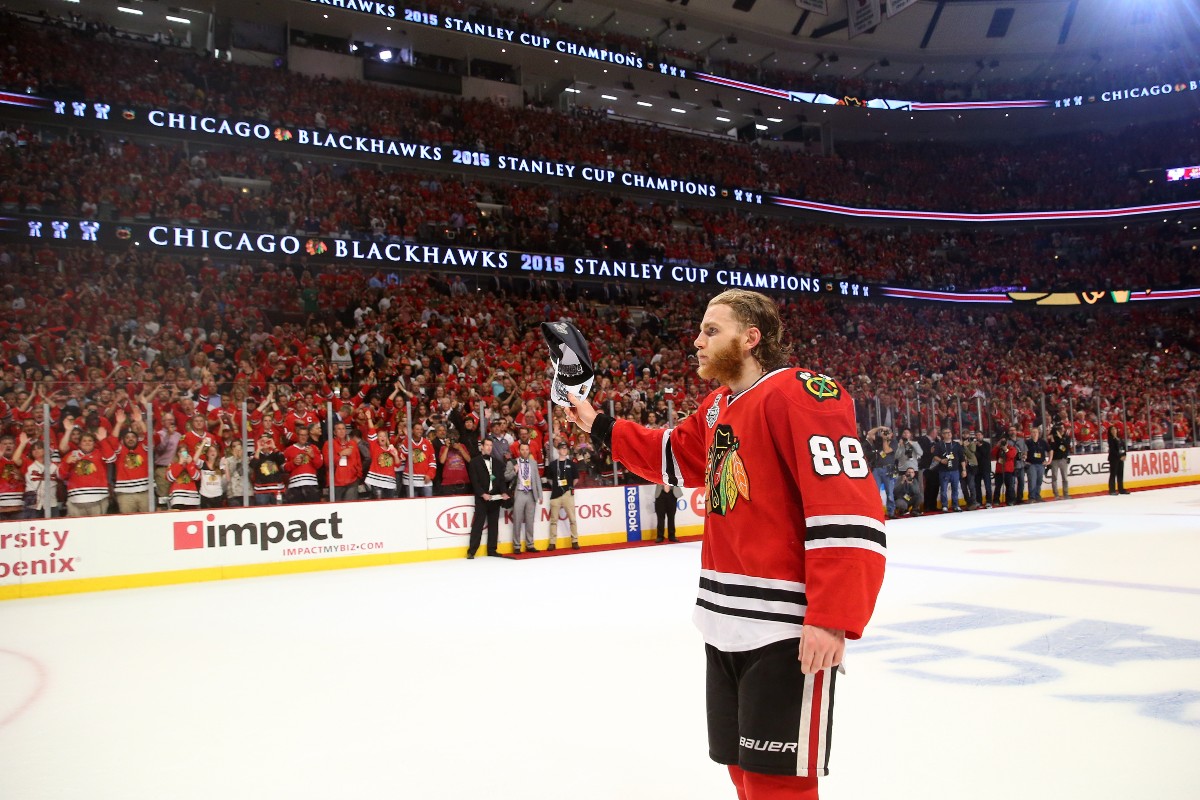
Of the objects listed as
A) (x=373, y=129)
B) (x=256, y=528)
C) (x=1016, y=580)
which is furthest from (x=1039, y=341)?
(x=256, y=528)

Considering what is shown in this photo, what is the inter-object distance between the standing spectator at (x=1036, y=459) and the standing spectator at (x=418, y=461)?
12759 millimetres

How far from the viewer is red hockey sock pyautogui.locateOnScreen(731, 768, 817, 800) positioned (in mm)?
2041

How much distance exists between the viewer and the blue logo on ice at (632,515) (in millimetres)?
13969

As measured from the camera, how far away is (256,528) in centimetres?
1101

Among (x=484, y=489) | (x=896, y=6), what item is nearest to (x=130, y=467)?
(x=484, y=489)

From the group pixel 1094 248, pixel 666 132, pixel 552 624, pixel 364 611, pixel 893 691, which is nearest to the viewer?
pixel 893 691

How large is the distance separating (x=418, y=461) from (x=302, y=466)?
158 centimetres

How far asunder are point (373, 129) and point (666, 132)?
1246 cm

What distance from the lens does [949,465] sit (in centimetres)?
1662

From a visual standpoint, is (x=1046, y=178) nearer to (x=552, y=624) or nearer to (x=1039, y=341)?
(x=1039, y=341)

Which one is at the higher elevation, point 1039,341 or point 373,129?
point 373,129

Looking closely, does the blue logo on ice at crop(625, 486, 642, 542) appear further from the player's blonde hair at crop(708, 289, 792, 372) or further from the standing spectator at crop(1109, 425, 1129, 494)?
the player's blonde hair at crop(708, 289, 792, 372)

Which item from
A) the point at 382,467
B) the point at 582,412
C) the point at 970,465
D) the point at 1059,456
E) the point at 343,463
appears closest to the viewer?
the point at 582,412

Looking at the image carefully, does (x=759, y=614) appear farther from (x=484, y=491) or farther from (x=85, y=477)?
(x=85, y=477)
